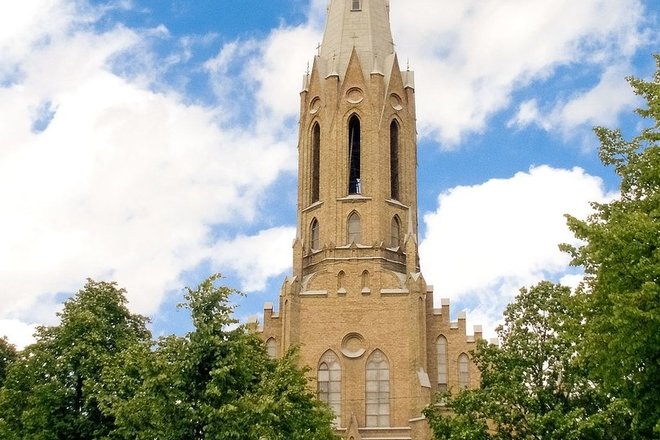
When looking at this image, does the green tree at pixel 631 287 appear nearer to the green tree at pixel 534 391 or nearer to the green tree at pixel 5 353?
the green tree at pixel 534 391

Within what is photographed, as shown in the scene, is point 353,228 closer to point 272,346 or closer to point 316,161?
→ point 316,161

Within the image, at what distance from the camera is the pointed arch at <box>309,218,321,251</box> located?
51.8m

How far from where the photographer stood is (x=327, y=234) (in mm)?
51031

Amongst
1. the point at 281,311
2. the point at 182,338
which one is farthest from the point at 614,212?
the point at 281,311

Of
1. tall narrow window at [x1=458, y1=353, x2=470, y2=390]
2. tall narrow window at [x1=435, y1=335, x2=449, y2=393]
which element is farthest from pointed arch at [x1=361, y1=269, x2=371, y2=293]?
tall narrow window at [x1=458, y1=353, x2=470, y2=390]

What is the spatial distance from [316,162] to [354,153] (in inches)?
95.5

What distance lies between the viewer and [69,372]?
33188 mm

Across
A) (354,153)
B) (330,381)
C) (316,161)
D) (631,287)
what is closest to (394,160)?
(354,153)

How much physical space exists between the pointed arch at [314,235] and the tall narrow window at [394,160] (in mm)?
4870

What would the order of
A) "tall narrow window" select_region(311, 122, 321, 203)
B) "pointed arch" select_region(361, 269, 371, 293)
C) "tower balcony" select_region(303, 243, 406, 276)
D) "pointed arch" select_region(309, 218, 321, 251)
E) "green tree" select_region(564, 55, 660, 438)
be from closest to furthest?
"green tree" select_region(564, 55, 660, 438), "pointed arch" select_region(361, 269, 371, 293), "tower balcony" select_region(303, 243, 406, 276), "pointed arch" select_region(309, 218, 321, 251), "tall narrow window" select_region(311, 122, 321, 203)

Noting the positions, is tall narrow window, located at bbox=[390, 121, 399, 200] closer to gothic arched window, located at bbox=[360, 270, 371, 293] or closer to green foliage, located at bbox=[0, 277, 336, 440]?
gothic arched window, located at bbox=[360, 270, 371, 293]

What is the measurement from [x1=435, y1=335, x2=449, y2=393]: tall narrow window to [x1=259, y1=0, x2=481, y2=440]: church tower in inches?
2.3

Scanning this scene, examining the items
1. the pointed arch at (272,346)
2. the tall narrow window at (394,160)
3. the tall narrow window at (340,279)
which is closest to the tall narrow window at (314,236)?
the tall narrow window at (340,279)

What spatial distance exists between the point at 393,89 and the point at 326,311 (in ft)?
49.3
